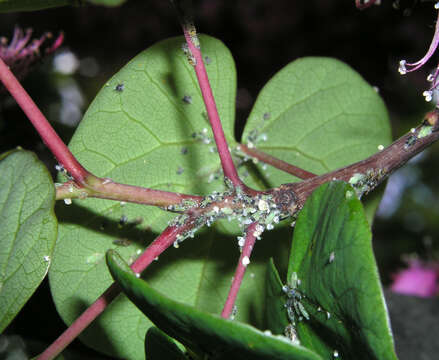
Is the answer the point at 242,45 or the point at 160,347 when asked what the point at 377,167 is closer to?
the point at 160,347

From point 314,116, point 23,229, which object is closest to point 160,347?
point 23,229

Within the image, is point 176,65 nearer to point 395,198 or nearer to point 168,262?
point 168,262

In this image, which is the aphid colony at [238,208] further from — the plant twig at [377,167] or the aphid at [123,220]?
the aphid at [123,220]

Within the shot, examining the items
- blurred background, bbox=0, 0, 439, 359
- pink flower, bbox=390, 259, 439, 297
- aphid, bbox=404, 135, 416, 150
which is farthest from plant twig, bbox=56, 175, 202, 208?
pink flower, bbox=390, 259, 439, 297

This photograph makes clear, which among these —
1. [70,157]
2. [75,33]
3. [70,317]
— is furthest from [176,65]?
[75,33]

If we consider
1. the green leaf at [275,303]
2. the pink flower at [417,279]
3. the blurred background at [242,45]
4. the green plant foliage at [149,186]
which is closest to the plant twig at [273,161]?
the green plant foliage at [149,186]
